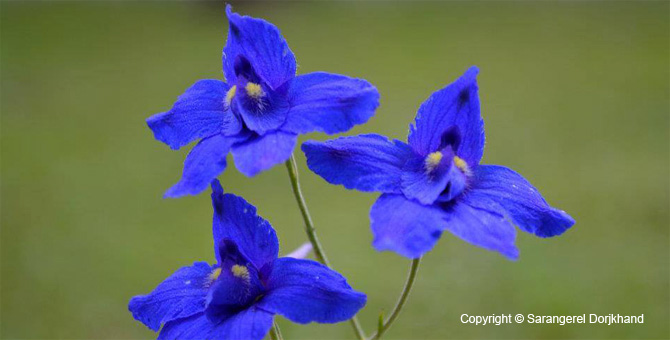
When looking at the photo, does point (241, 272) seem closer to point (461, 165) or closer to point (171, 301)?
point (171, 301)

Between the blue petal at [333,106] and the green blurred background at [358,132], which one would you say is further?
the green blurred background at [358,132]

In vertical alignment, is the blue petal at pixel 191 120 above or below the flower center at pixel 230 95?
below

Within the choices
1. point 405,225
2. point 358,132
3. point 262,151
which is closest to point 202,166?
point 262,151

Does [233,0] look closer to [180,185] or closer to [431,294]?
[431,294]

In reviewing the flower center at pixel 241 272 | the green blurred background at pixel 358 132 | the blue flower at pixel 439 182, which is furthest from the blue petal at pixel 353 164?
the green blurred background at pixel 358 132

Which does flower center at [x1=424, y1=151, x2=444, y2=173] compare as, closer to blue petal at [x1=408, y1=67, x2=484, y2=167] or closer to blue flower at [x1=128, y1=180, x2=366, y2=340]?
blue petal at [x1=408, y1=67, x2=484, y2=167]

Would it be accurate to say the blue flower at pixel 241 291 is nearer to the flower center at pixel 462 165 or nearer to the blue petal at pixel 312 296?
the blue petal at pixel 312 296

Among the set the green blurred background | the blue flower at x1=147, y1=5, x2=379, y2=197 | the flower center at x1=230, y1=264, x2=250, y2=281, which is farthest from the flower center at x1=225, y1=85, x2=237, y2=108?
the green blurred background
